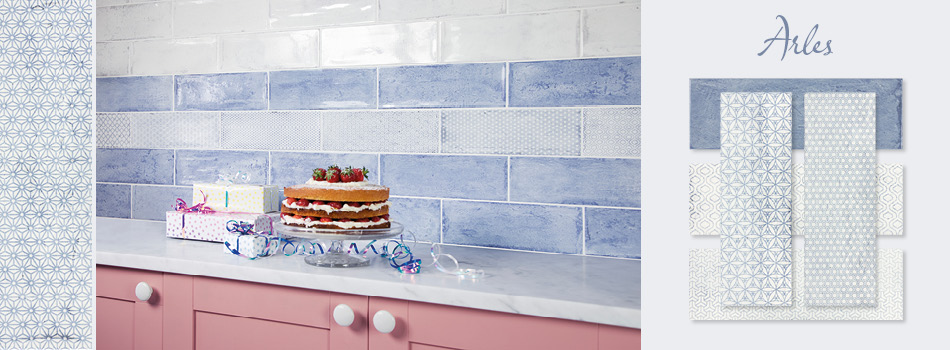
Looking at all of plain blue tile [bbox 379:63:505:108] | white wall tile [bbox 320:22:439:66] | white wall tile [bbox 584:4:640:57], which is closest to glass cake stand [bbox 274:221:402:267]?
plain blue tile [bbox 379:63:505:108]

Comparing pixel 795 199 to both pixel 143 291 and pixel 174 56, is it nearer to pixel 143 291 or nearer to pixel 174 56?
pixel 143 291

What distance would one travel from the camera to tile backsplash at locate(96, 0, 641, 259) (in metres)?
1.52

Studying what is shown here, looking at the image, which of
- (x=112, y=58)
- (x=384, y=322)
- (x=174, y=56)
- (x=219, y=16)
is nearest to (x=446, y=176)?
(x=384, y=322)

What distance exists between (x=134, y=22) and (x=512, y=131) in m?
1.29

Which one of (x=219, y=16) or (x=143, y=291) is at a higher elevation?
(x=219, y=16)

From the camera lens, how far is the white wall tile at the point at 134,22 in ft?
6.58

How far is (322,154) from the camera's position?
181cm

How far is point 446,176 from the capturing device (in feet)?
5.47

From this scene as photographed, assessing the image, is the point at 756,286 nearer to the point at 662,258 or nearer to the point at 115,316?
the point at 662,258

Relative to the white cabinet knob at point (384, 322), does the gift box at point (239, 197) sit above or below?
above

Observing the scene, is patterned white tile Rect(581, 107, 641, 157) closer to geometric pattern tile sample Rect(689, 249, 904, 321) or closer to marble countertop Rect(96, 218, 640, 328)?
marble countertop Rect(96, 218, 640, 328)

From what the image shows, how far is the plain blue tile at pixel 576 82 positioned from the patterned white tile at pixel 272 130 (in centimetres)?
58

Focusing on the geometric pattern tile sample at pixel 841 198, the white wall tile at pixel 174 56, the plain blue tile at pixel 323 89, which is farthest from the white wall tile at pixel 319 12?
the geometric pattern tile sample at pixel 841 198

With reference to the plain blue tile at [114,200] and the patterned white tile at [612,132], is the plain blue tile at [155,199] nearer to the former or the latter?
the plain blue tile at [114,200]
